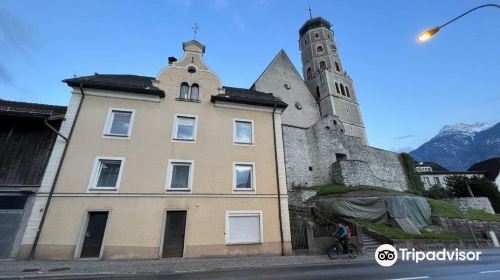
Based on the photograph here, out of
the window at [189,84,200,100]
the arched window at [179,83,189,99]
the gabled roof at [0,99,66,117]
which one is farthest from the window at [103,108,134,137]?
the window at [189,84,200,100]

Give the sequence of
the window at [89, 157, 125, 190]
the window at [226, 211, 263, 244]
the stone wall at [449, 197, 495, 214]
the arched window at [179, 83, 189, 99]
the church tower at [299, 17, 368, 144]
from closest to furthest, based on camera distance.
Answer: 1. the window at [89, 157, 125, 190]
2. the window at [226, 211, 263, 244]
3. the arched window at [179, 83, 189, 99]
4. the stone wall at [449, 197, 495, 214]
5. the church tower at [299, 17, 368, 144]

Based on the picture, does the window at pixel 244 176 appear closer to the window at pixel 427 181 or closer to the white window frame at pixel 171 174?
the white window frame at pixel 171 174

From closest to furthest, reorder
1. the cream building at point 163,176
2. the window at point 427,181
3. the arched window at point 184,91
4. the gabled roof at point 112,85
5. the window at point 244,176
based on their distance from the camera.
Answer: the cream building at point 163,176, the window at point 244,176, the gabled roof at point 112,85, the arched window at point 184,91, the window at point 427,181

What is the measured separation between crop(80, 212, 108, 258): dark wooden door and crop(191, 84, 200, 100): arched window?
861 centimetres

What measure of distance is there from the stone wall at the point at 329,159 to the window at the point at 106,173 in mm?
16866

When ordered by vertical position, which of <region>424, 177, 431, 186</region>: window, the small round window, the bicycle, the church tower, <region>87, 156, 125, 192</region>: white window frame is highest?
the church tower

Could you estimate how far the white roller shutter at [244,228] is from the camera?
12.6 metres

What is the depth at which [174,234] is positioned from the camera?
1212 centimetres

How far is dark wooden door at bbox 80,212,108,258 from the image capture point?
11102mm

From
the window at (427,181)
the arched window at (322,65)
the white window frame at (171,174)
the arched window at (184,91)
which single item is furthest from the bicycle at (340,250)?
the window at (427,181)

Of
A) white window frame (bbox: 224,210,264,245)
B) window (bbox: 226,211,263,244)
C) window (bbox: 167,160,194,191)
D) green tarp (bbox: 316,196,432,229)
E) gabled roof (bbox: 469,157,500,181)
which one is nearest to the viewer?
white window frame (bbox: 224,210,264,245)

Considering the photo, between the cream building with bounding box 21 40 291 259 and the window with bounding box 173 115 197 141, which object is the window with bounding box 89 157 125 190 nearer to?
the cream building with bounding box 21 40 291 259

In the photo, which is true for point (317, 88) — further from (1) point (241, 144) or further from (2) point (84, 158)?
(2) point (84, 158)

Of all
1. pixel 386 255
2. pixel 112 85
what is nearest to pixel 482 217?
pixel 386 255
